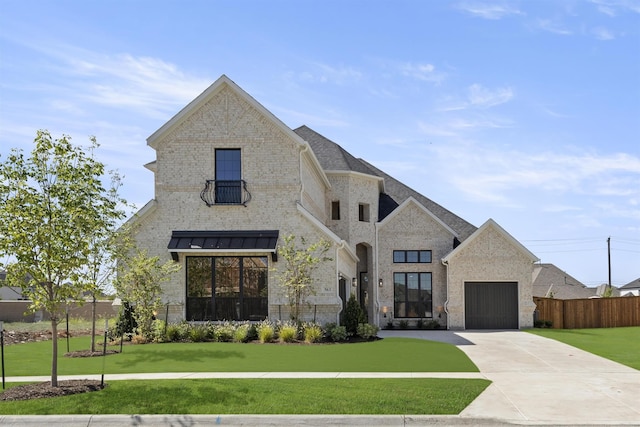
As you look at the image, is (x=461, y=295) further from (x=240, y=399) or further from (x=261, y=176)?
(x=240, y=399)

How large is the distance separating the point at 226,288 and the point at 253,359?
7782 millimetres

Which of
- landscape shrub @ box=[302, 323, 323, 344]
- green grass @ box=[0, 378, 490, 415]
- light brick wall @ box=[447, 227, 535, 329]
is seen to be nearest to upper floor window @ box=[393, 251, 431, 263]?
light brick wall @ box=[447, 227, 535, 329]

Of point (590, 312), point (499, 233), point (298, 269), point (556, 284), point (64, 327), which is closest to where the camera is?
point (298, 269)

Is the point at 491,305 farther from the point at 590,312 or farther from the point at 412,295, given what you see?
the point at 590,312

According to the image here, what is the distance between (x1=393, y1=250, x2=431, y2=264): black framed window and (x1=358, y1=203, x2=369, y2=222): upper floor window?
7.79 ft

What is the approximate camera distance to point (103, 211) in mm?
14156

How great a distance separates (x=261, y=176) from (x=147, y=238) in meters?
5.14

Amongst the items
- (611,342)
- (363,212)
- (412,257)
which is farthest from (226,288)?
(611,342)

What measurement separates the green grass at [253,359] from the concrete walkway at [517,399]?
92cm

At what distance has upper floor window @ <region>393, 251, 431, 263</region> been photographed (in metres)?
33.8

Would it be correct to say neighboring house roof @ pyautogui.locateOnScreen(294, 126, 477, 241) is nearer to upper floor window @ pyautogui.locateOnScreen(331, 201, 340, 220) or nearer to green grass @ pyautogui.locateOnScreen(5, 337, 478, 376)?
upper floor window @ pyautogui.locateOnScreen(331, 201, 340, 220)

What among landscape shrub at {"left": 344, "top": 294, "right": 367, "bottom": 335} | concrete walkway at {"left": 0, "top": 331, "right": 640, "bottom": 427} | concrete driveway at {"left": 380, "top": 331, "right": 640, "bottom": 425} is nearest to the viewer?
concrete walkway at {"left": 0, "top": 331, "right": 640, "bottom": 427}

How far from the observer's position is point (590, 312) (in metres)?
34.2

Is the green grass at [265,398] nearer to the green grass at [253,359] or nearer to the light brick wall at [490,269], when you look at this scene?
the green grass at [253,359]
